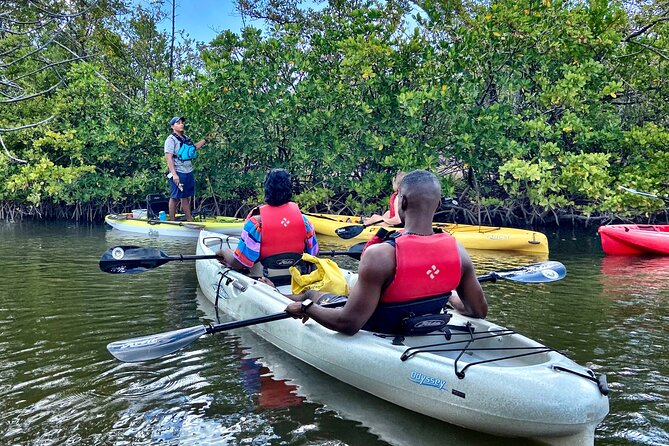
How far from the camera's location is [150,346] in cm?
356

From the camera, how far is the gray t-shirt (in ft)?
34.2

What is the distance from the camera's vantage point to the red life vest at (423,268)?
9.91 ft

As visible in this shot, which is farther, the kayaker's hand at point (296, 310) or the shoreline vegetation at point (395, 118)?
the shoreline vegetation at point (395, 118)

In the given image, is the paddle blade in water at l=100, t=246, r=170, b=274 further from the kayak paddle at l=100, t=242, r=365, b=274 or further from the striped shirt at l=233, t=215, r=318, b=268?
the striped shirt at l=233, t=215, r=318, b=268

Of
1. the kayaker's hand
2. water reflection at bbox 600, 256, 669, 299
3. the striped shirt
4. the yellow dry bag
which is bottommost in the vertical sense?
water reflection at bbox 600, 256, 669, 299

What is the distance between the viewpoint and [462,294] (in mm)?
3428

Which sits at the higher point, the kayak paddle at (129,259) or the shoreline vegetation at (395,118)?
the shoreline vegetation at (395,118)

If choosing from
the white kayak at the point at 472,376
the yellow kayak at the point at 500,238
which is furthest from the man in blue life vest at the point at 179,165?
the white kayak at the point at 472,376

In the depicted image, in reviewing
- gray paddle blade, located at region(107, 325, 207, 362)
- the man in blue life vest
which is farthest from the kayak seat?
the man in blue life vest

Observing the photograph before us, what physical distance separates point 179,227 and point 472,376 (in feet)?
27.4

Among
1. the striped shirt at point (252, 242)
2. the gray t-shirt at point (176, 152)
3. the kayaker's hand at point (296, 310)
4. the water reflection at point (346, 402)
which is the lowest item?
the water reflection at point (346, 402)

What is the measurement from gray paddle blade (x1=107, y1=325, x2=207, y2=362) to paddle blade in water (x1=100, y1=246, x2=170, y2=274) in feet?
5.76

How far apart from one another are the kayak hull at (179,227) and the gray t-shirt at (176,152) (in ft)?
3.20

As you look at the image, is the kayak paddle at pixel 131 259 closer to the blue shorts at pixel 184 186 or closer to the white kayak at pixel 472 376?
the white kayak at pixel 472 376
